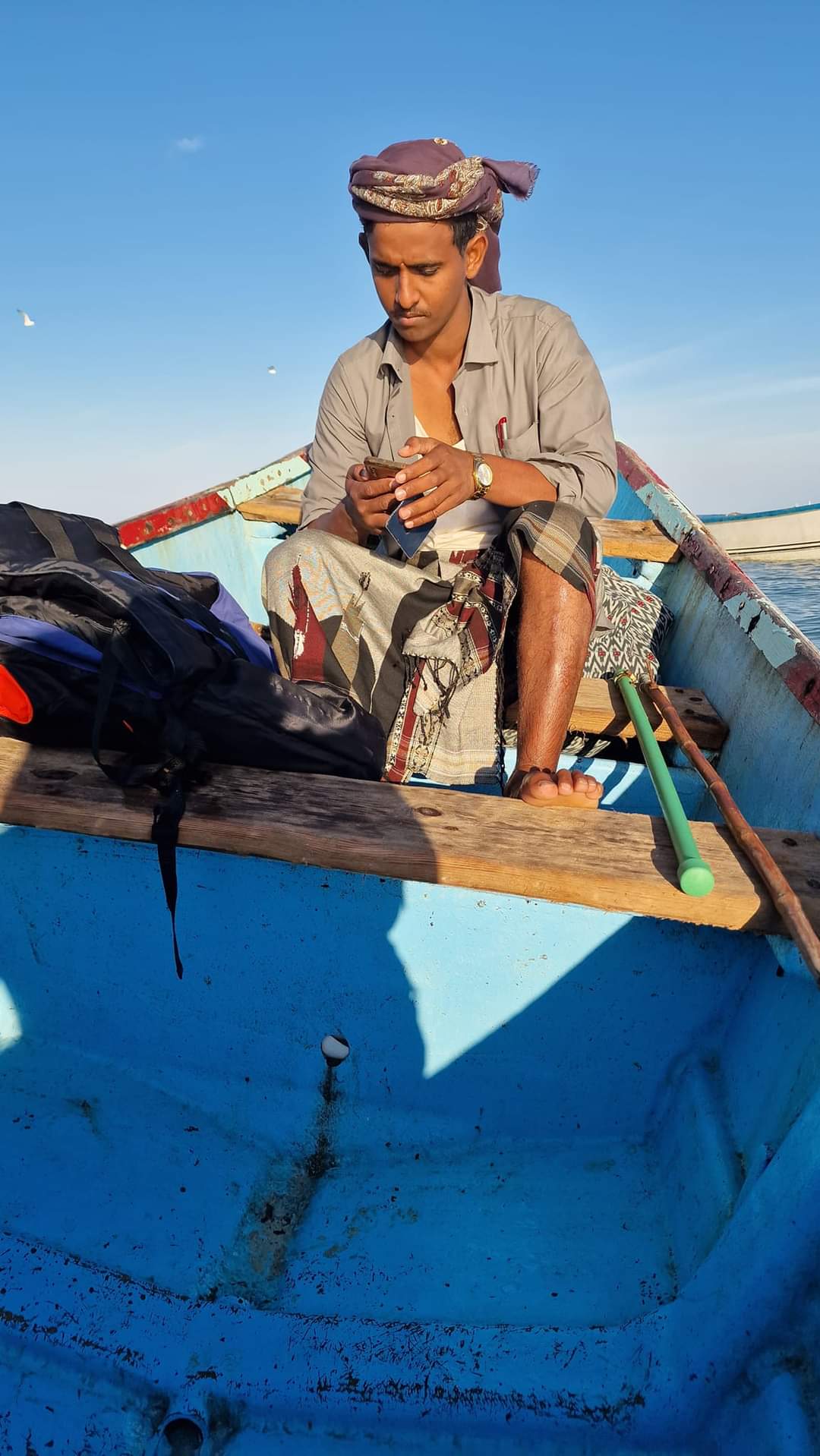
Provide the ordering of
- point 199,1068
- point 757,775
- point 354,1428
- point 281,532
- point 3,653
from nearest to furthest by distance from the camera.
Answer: point 354,1428, point 3,653, point 199,1068, point 757,775, point 281,532

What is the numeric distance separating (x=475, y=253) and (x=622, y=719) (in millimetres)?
1399

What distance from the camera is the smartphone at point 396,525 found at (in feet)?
6.68

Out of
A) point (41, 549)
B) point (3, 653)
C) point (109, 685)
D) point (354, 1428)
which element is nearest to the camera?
point (354, 1428)

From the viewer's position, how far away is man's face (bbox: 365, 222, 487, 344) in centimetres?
201

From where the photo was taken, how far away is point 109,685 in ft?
4.75

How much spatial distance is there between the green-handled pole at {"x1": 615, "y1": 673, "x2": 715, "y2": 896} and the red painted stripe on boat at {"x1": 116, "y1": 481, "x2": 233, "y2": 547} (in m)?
2.53

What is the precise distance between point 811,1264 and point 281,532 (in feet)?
13.9

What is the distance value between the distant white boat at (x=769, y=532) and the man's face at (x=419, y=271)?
5.81 meters

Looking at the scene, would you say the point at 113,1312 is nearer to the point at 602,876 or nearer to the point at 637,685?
the point at 602,876

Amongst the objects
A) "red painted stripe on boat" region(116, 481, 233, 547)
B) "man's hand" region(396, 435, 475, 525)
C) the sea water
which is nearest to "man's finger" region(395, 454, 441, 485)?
"man's hand" region(396, 435, 475, 525)

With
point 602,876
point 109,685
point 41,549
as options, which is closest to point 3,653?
point 109,685

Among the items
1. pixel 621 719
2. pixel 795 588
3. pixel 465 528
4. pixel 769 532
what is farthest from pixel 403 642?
pixel 795 588

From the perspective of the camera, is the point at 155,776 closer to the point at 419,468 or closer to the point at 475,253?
the point at 419,468

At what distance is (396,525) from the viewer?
2070 millimetres
